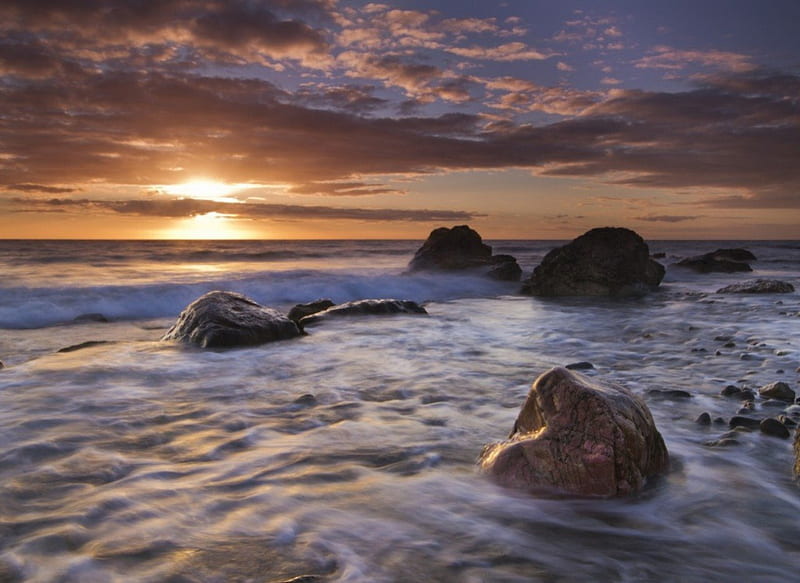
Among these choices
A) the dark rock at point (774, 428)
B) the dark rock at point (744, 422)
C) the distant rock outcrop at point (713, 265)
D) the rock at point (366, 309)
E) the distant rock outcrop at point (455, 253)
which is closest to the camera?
the dark rock at point (774, 428)

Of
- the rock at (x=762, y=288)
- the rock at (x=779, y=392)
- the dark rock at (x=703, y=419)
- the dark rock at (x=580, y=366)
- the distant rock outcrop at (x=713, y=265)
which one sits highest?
the distant rock outcrop at (x=713, y=265)

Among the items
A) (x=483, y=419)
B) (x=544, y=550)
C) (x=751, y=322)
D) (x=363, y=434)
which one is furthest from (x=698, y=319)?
(x=544, y=550)

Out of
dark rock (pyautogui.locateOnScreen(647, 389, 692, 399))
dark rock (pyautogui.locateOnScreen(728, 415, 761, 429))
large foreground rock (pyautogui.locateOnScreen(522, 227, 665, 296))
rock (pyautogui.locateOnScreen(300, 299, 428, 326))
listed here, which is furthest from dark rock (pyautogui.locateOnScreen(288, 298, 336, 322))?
dark rock (pyautogui.locateOnScreen(728, 415, 761, 429))

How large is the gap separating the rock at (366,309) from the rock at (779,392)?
6.66 m

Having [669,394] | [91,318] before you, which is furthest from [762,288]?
[91,318]

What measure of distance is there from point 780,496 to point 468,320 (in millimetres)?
7495

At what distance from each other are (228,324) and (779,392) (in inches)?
243

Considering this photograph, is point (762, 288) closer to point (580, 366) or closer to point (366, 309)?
point (366, 309)

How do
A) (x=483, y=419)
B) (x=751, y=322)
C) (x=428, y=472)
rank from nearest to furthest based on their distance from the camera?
(x=428, y=472) < (x=483, y=419) < (x=751, y=322)

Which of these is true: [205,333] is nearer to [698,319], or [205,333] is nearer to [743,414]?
[743,414]

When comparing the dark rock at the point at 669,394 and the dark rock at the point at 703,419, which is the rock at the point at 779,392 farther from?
the dark rock at the point at 703,419

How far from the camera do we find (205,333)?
7348 mm

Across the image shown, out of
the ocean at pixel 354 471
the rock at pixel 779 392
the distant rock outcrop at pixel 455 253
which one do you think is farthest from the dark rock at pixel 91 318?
the distant rock outcrop at pixel 455 253

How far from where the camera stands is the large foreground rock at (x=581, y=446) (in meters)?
2.95
